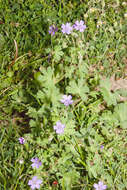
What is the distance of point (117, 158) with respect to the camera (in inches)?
86.8

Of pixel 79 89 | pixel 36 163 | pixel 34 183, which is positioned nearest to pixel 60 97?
pixel 79 89

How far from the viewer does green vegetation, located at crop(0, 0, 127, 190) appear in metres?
2.05

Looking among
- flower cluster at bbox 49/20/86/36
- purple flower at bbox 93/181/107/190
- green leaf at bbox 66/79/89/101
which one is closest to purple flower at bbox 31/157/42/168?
purple flower at bbox 93/181/107/190

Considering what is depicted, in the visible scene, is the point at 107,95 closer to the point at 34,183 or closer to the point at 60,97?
the point at 60,97

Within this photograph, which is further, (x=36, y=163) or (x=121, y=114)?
(x=121, y=114)

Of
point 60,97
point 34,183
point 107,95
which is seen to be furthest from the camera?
point 107,95

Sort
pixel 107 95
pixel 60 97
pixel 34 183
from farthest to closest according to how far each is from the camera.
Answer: pixel 107 95, pixel 60 97, pixel 34 183

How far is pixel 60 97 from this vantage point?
2098 millimetres

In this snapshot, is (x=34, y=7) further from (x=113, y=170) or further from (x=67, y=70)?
(x=113, y=170)

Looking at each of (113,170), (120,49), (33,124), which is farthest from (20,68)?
(113,170)

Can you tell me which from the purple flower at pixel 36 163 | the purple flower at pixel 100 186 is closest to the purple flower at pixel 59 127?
the purple flower at pixel 36 163

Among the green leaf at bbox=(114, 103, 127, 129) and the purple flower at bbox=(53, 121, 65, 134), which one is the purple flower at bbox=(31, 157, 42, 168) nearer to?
the purple flower at bbox=(53, 121, 65, 134)

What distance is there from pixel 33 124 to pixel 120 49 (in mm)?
1241

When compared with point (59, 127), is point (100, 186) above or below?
below
